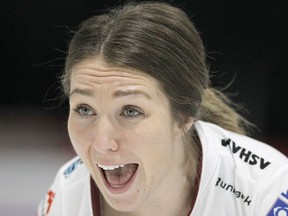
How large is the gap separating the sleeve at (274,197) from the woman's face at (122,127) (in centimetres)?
29

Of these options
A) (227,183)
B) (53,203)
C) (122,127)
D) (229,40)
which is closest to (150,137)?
(122,127)

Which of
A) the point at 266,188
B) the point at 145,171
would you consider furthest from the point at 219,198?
the point at 145,171

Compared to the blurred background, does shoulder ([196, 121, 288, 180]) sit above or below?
below

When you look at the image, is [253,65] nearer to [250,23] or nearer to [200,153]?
[250,23]

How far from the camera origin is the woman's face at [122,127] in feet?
5.44

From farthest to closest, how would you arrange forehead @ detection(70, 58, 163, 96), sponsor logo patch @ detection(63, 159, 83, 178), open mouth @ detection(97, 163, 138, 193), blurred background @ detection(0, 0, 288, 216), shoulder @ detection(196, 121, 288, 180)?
blurred background @ detection(0, 0, 288, 216)
sponsor logo patch @ detection(63, 159, 83, 178)
shoulder @ detection(196, 121, 288, 180)
open mouth @ detection(97, 163, 138, 193)
forehead @ detection(70, 58, 163, 96)

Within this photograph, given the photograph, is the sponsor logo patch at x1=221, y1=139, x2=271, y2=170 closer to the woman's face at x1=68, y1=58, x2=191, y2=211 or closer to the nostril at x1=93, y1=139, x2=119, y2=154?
the woman's face at x1=68, y1=58, x2=191, y2=211

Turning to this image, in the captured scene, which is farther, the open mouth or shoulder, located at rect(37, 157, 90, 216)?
shoulder, located at rect(37, 157, 90, 216)

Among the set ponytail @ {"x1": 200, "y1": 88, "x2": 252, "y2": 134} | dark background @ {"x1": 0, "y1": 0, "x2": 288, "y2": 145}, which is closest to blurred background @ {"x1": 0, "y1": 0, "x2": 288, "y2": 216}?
dark background @ {"x1": 0, "y1": 0, "x2": 288, "y2": 145}

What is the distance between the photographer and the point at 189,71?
5.76 ft

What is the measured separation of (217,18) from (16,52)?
3.83 feet

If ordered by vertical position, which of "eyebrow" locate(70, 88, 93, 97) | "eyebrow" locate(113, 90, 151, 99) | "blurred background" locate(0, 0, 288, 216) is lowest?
"eyebrow" locate(113, 90, 151, 99)

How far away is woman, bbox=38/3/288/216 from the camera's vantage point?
1.67m

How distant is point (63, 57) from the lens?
3.56 meters
